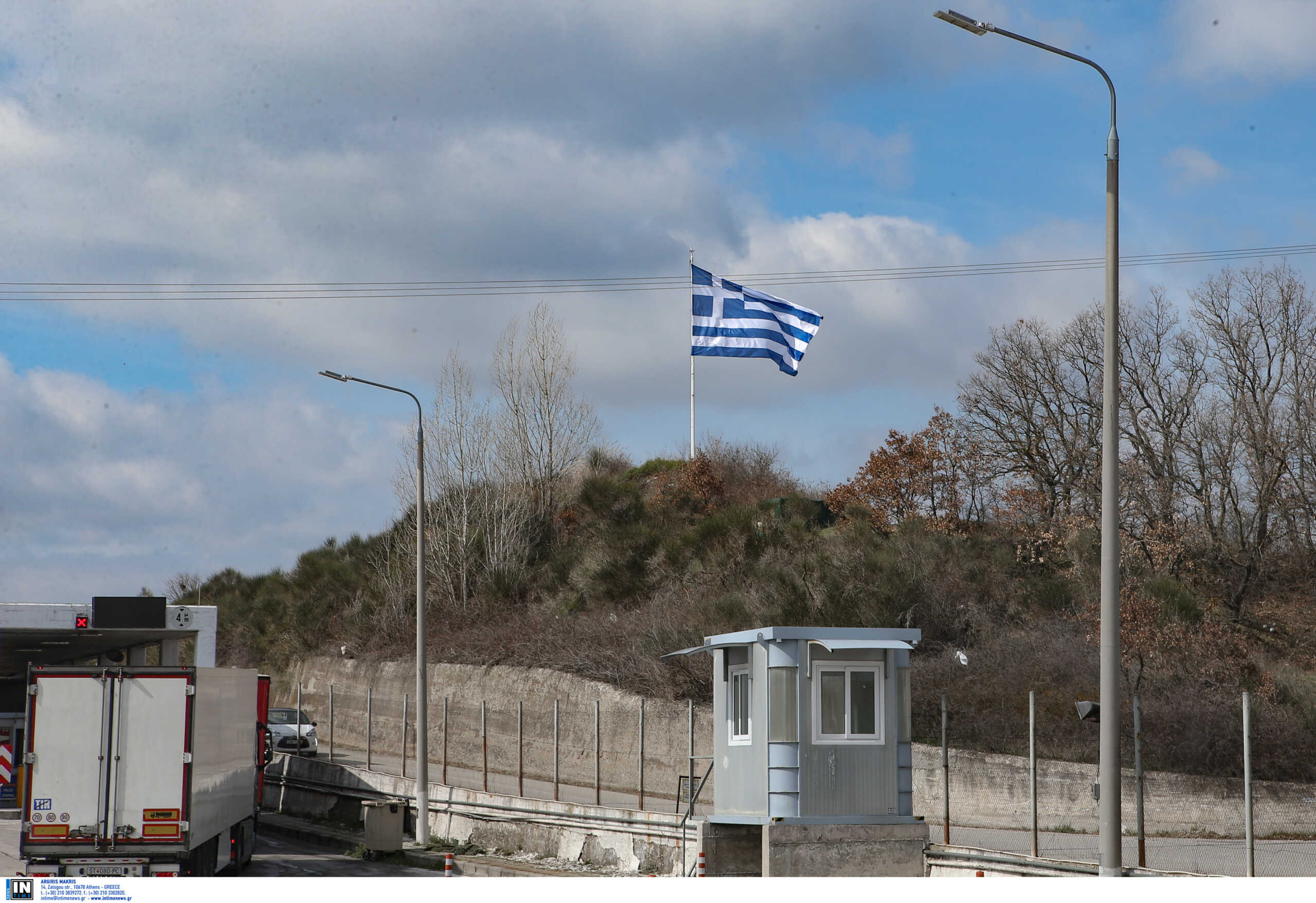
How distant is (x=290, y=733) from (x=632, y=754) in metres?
13.4

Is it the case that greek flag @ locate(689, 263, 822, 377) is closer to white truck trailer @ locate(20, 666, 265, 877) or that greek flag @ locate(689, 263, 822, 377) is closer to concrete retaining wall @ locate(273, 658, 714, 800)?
concrete retaining wall @ locate(273, 658, 714, 800)

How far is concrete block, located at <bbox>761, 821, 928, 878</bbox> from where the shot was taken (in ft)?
56.6

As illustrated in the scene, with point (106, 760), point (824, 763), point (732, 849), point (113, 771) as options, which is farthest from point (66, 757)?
point (824, 763)

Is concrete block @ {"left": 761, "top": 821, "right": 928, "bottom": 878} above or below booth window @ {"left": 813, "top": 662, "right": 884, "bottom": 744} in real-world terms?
below

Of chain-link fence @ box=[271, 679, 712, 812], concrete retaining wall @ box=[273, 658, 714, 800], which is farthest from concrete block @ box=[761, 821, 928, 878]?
concrete retaining wall @ box=[273, 658, 714, 800]

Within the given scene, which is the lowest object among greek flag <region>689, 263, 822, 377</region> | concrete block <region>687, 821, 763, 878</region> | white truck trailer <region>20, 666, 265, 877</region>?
concrete block <region>687, 821, 763, 878</region>

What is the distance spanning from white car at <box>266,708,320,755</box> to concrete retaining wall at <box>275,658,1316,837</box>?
2318 mm

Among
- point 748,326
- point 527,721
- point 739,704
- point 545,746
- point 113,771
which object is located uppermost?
point 748,326

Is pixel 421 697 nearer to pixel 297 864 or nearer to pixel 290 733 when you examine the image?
pixel 297 864

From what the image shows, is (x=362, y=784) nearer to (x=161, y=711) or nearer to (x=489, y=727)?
(x=489, y=727)

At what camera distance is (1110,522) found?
12211 mm

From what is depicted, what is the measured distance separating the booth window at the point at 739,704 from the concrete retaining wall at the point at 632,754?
545cm

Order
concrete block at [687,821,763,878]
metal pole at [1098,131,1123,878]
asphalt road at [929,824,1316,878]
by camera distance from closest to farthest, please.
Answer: metal pole at [1098,131,1123,878], asphalt road at [929,824,1316,878], concrete block at [687,821,763,878]
